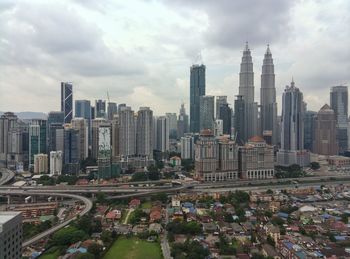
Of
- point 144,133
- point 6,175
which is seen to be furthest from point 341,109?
point 6,175

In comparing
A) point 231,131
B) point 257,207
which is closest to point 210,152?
point 257,207

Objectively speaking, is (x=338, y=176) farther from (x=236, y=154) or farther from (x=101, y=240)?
(x=101, y=240)

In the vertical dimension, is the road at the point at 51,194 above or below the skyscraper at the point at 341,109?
below

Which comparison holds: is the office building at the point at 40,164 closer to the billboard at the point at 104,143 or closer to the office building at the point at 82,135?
the office building at the point at 82,135

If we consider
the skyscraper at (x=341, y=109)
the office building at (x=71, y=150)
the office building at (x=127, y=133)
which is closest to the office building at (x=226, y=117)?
the skyscraper at (x=341, y=109)

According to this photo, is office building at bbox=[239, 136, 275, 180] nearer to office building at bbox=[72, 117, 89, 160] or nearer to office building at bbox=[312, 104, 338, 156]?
office building at bbox=[312, 104, 338, 156]

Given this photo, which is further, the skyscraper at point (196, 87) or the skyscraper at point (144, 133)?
the skyscraper at point (196, 87)

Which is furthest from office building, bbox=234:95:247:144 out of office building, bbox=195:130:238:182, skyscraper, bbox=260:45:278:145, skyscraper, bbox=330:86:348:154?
office building, bbox=195:130:238:182
